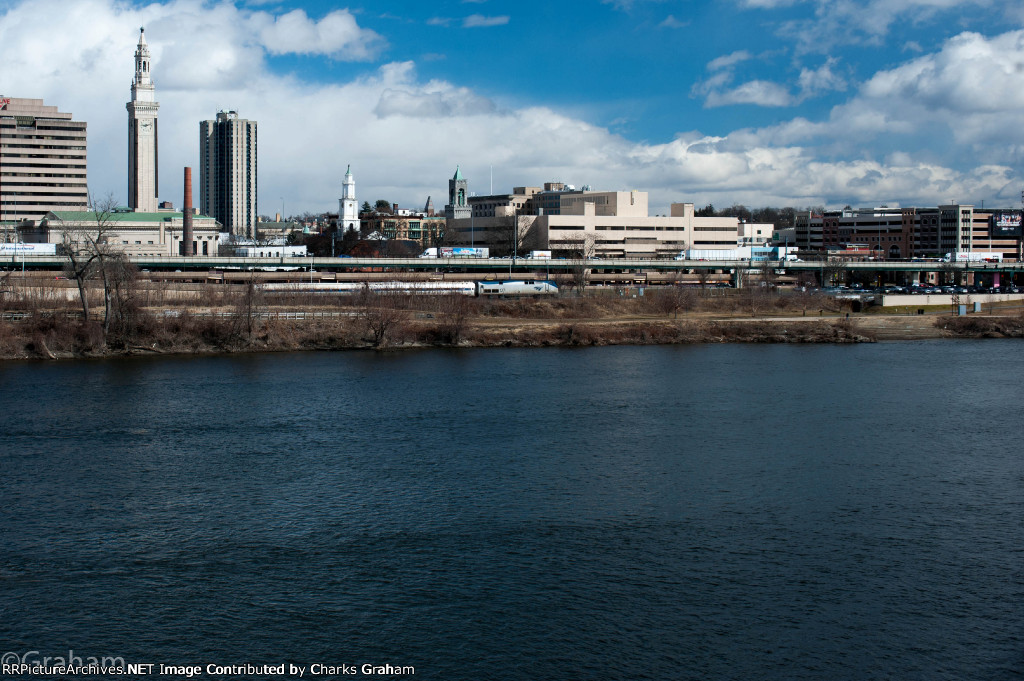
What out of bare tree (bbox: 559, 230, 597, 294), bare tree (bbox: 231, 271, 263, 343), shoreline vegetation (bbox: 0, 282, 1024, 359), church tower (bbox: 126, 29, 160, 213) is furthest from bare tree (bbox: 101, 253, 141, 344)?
church tower (bbox: 126, 29, 160, 213)

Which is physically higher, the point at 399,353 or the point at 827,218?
the point at 827,218

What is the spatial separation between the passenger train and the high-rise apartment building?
95.0 metres

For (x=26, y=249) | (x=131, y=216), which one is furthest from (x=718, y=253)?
(x=131, y=216)

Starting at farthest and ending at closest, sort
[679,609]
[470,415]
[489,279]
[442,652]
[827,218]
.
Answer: [827,218] → [489,279] → [470,415] → [679,609] → [442,652]

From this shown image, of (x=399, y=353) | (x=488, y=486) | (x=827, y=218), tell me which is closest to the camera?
(x=488, y=486)

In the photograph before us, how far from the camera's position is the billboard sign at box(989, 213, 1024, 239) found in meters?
169

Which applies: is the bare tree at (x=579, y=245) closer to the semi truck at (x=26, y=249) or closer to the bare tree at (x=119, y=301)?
the semi truck at (x=26, y=249)

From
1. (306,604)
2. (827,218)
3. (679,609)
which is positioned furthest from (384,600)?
(827,218)

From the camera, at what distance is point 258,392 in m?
42.1

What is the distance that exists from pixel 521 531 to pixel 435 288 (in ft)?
193

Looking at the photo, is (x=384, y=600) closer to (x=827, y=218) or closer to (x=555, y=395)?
(x=555, y=395)

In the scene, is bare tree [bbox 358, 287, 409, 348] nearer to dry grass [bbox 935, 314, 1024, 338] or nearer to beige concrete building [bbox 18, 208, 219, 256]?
dry grass [bbox 935, 314, 1024, 338]

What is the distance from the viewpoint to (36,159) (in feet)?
532

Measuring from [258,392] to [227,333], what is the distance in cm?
1637
